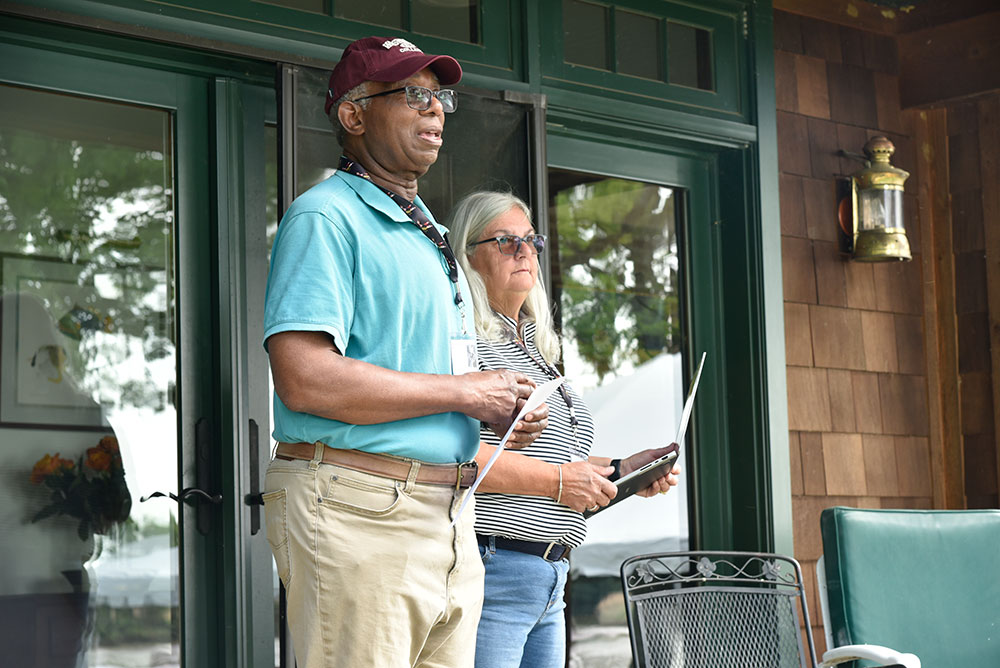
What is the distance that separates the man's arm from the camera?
1750mm

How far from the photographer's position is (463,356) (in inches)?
77.4

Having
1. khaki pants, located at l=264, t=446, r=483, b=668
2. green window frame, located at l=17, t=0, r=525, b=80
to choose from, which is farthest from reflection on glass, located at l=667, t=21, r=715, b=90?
khaki pants, located at l=264, t=446, r=483, b=668

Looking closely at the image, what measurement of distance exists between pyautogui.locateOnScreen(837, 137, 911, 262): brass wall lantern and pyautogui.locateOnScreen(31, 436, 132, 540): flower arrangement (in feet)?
8.41

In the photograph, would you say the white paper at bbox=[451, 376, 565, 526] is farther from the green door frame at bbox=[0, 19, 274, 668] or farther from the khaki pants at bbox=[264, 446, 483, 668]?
the green door frame at bbox=[0, 19, 274, 668]

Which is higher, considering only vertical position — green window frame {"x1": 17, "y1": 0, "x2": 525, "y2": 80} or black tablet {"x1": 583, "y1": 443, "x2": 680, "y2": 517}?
green window frame {"x1": 17, "y1": 0, "x2": 525, "y2": 80}

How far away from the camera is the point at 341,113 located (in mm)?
2004

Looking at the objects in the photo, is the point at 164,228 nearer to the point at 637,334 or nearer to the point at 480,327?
the point at 480,327

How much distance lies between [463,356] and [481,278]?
693 millimetres

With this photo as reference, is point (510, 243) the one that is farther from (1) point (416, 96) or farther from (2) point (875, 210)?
(2) point (875, 210)

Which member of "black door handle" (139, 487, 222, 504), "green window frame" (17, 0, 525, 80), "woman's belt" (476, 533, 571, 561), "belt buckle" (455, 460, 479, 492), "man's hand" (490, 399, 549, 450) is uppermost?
"green window frame" (17, 0, 525, 80)

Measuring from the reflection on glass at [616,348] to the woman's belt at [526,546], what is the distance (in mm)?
1242

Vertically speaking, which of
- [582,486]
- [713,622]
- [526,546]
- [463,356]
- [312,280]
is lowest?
[713,622]

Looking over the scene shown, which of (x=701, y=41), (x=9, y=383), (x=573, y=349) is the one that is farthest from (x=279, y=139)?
(x=701, y=41)

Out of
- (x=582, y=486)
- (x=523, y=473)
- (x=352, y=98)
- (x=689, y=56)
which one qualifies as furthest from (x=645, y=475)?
(x=689, y=56)
